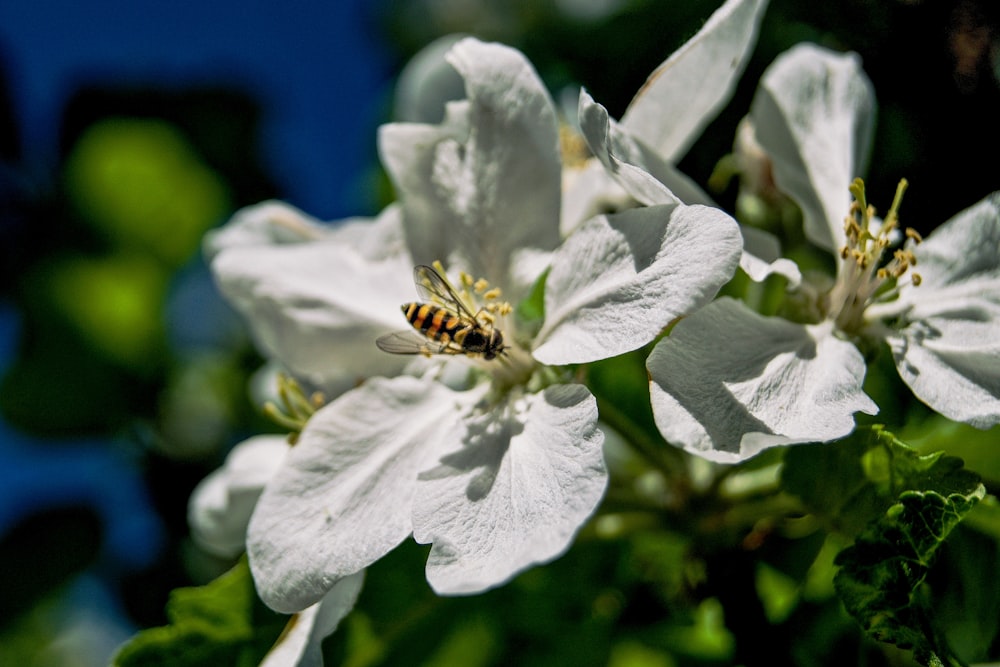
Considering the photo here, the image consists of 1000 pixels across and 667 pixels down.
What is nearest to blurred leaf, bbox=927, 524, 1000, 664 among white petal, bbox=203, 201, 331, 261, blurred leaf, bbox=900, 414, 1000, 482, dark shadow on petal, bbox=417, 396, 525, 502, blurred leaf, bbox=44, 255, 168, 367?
blurred leaf, bbox=900, 414, 1000, 482

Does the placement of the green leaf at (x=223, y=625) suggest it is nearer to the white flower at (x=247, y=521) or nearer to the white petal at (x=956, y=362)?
the white flower at (x=247, y=521)

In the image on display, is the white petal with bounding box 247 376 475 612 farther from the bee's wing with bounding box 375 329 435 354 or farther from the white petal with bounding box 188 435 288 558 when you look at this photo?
the white petal with bounding box 188 435 288 558

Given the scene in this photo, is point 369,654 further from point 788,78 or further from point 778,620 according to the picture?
point 788,78

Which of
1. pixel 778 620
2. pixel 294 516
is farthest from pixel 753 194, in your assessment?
pixel 294 516

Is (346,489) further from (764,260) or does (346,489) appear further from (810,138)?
(810,138)

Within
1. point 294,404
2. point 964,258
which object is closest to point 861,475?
point 964,258

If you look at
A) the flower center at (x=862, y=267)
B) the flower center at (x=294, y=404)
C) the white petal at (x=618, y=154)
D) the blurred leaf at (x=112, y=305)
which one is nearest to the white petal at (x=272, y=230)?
the flower center at (x=294, y=404)
